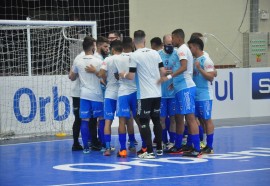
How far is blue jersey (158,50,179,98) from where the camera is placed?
39.4 ft

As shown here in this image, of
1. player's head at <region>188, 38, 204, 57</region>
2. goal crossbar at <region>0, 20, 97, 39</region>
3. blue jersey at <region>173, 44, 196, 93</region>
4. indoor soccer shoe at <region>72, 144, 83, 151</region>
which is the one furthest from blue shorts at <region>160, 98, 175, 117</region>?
goal crossbar at <region>0, 20, 97, 39</region>

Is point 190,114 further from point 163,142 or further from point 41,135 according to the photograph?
point 41,135

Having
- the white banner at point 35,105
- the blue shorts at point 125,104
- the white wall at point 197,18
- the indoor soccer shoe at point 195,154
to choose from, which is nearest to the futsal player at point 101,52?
the blue shorts at point 125,104

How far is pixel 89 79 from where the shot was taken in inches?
491

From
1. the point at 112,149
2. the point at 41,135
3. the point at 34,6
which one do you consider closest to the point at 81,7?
the point at 34,6

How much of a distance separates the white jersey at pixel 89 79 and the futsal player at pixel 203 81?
1822 mm

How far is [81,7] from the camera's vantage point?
2191cm

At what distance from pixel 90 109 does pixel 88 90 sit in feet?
1.21

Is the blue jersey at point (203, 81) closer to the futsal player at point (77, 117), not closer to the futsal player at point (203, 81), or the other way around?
the futsal player at point (203, 81)

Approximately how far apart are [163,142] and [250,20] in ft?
40.5

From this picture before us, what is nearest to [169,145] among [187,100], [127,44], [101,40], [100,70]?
[187,100]

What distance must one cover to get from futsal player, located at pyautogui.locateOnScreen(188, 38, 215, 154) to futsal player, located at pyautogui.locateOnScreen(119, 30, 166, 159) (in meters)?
0.74

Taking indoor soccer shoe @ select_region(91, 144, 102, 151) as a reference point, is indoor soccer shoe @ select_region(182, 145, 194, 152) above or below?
above

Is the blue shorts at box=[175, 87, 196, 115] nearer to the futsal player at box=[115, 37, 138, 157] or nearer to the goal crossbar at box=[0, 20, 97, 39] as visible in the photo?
the futsal player at box=[115, 37, 138, 157]
